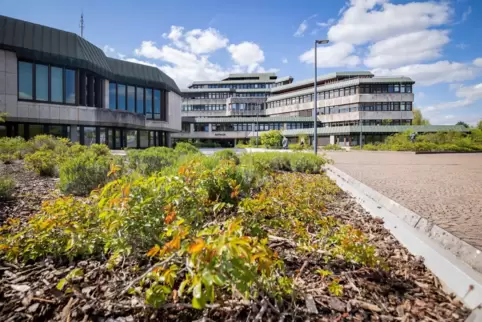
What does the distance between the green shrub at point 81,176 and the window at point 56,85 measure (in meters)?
21.1

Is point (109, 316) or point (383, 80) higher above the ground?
point (383, 80)

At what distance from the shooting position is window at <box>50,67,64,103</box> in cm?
2361

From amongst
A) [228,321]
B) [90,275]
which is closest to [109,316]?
[90,275]

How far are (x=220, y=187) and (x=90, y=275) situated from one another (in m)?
2.24

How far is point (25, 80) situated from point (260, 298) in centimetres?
2708

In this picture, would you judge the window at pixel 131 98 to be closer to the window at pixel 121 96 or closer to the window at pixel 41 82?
the window at pixel 121 96

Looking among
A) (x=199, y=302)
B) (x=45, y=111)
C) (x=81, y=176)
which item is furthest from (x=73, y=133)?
(x=199, y=302)

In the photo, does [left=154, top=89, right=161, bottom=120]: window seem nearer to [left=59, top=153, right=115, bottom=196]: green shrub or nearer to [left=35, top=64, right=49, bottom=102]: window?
[left=35, top=64, right=49, bottom=102]: window

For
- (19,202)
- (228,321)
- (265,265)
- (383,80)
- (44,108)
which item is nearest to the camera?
(265,265)

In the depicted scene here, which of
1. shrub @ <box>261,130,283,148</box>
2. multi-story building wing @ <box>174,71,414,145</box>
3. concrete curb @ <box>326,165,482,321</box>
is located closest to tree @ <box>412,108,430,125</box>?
multi-story building wing @ <box>174,71,414,145</box>

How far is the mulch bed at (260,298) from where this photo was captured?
80.6 inches

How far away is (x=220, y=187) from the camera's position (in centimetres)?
446

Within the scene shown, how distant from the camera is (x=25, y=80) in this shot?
22.4m

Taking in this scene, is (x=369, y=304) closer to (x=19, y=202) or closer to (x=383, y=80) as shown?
(x=19, y=202)
